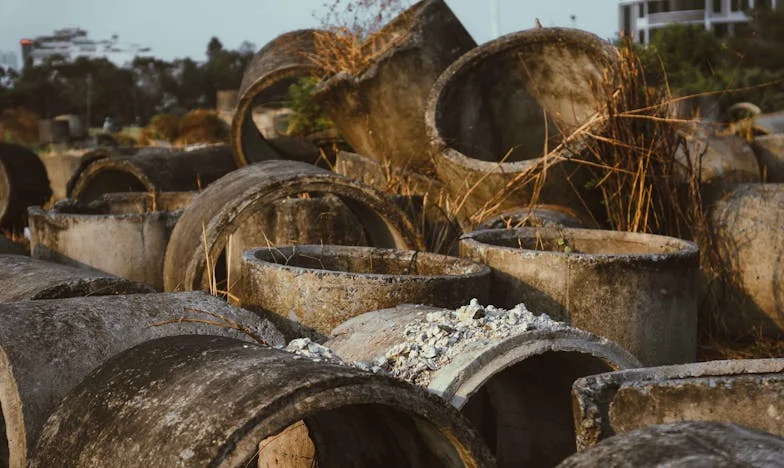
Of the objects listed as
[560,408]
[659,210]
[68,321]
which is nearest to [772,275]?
[659,210]

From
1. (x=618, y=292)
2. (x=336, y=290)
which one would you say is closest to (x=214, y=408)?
(x=336, y=290)

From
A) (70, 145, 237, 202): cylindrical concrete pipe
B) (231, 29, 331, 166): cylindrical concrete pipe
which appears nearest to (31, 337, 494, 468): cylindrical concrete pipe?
(231, 29, 331, 166): cylindrical concrete pipe

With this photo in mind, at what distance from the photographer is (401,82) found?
7668 millimetres

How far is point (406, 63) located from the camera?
25.0 ft

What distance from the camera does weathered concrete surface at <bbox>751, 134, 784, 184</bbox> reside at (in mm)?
8452

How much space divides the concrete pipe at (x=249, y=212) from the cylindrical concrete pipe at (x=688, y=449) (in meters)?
2.89

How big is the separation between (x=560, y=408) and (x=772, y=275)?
6.62 feet

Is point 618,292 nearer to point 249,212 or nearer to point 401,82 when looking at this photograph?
point 249,212

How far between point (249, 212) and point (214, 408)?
257 cm

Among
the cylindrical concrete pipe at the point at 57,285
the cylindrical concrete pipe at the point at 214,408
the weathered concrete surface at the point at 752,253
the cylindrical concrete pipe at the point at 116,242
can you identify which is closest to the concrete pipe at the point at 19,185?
the cylindrical concrete pipe at the point at 116,242

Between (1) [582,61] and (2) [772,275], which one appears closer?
(2) [772,275]

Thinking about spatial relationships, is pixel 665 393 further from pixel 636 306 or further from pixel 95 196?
pixel 95 196

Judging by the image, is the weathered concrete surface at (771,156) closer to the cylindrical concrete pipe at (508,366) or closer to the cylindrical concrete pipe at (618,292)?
the cylindrical concrete pipe at (618,292)

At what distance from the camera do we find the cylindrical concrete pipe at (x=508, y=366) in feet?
10.7
